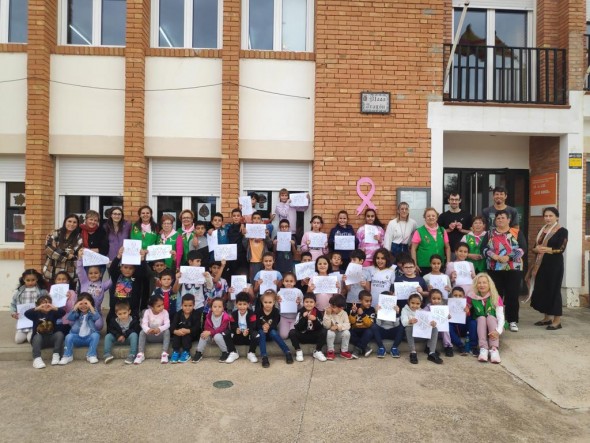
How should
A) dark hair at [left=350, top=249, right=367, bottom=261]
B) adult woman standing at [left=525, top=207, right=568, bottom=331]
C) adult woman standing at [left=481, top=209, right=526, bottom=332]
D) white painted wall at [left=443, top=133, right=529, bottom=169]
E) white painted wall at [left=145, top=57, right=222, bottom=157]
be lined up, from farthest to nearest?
white painted wall at [left=443, top=133, right=529, bottom=169], white painted wall at [left=145, top=57, right=222, bottom=157], adult woman standing at [left=525, top=207, right=568, bottom=331], adult woman standing at [left=481, top=209, right=526, bottom=332], dark hair at [left=350, top=249, right=367, bottom=261]

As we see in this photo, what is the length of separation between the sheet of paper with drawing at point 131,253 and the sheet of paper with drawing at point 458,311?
4.40m

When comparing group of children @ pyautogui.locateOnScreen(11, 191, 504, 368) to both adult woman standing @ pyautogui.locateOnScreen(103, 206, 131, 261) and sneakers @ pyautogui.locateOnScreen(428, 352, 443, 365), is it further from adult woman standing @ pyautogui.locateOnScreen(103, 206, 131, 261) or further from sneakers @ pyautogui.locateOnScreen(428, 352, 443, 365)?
adult woman standing @ pyautogui.locateOnScreen(103, 206, 131, 261)

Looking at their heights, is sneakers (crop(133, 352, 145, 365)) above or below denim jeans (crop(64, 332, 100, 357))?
below

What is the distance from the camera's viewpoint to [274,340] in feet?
18.6

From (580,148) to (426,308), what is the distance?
193 inches

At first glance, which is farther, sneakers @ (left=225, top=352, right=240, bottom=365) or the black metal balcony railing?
the black metal balcony railing

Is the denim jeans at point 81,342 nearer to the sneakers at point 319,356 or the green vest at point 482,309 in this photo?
the sneakers at point 319,356

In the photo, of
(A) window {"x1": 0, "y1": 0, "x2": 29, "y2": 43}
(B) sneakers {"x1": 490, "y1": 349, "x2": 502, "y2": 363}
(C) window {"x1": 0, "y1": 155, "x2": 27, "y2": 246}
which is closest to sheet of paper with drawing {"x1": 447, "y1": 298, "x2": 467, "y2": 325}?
(B) sneakers {"x1": 490, "y1": 349, "x2": 502, "y2": 363}

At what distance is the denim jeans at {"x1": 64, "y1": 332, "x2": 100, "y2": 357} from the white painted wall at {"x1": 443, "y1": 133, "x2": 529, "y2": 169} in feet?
23.4

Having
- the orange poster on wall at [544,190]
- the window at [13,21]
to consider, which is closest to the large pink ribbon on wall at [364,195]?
the orange poster on wall at [544,190]

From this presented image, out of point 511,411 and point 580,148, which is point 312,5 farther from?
point 511,411

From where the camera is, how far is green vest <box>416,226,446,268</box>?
6.45 metres

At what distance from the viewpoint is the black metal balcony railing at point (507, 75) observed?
805 centimetres

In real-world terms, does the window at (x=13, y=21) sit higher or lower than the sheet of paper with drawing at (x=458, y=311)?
higher
